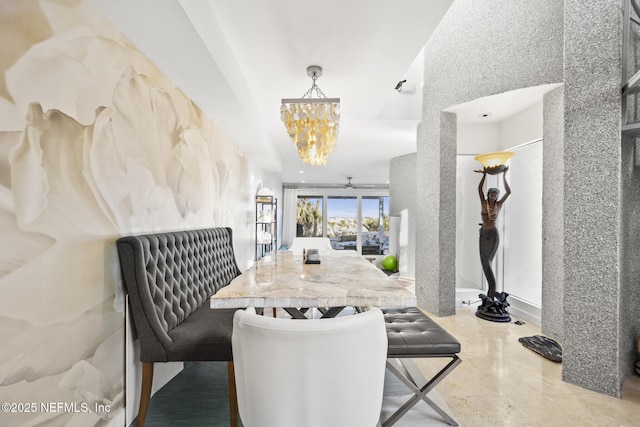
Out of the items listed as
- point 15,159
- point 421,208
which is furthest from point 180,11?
point 421,208

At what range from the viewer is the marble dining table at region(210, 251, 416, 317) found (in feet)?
4.60

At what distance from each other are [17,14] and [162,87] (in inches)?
40.1

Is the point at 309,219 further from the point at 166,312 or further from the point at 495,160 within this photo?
the point at 166,312

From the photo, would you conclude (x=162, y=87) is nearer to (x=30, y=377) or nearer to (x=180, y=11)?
(x=180, y=11)

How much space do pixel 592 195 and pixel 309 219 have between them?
315 inches


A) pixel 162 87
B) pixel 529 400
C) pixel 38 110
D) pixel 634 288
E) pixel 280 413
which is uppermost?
pixel 162 87

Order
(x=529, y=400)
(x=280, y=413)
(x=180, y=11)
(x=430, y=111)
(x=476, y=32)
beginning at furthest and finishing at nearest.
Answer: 1. (x=430, y=111)
2. (x=476, y=32)
3. (x=529, y=400)
4. (x=180, y=11)
5. (x=280, y=413)

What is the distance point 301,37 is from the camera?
2035 mm

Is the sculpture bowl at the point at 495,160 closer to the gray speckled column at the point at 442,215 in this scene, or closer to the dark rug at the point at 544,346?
the gray speckled column at the point at 442,215

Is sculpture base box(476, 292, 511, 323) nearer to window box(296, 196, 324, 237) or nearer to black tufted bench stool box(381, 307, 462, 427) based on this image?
black tufted bench stool box(381, 307, 462, 427)

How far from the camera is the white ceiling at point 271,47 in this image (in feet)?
5.23

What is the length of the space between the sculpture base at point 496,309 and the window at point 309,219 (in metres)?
6.44

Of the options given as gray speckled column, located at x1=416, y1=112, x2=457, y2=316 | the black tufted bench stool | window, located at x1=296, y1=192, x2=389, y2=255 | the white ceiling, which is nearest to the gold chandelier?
the white ceiling

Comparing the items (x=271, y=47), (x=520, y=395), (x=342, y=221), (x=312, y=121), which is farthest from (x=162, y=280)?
(x=342, y=221)
